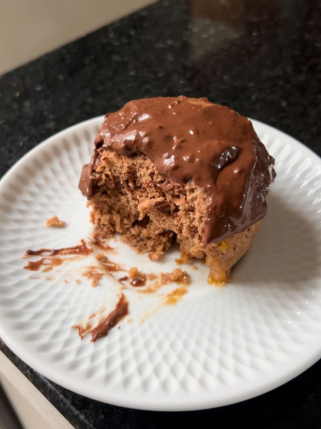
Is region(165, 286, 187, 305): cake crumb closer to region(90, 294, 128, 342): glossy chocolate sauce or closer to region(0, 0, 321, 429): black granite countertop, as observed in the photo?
region(90, 294, 128, 342): glossy chocolate sauce

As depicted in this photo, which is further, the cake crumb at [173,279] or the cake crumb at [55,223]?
the cake crumb at [55,223]

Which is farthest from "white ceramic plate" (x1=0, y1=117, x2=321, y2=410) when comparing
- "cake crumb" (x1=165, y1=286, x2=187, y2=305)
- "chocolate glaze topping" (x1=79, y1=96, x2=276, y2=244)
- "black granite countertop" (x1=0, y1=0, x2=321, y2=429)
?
"black granite countertop" (x1=0, y1=0, x2=321, y2=429)

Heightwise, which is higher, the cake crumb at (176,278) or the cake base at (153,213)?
the cake base at (153,213)

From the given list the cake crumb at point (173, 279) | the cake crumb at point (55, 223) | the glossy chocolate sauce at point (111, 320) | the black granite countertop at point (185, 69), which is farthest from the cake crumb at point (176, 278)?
the black granite countertop at point (185, 69)

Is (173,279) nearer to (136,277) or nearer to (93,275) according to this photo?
(136,277)

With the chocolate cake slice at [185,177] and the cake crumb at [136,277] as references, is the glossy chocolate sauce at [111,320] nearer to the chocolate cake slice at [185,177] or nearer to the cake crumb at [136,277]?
the cake crumb at [136,277]

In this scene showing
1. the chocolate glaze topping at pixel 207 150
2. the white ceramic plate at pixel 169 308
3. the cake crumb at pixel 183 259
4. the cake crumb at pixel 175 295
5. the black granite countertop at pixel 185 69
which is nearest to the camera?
the white ceramic plate at pixel 169 308
